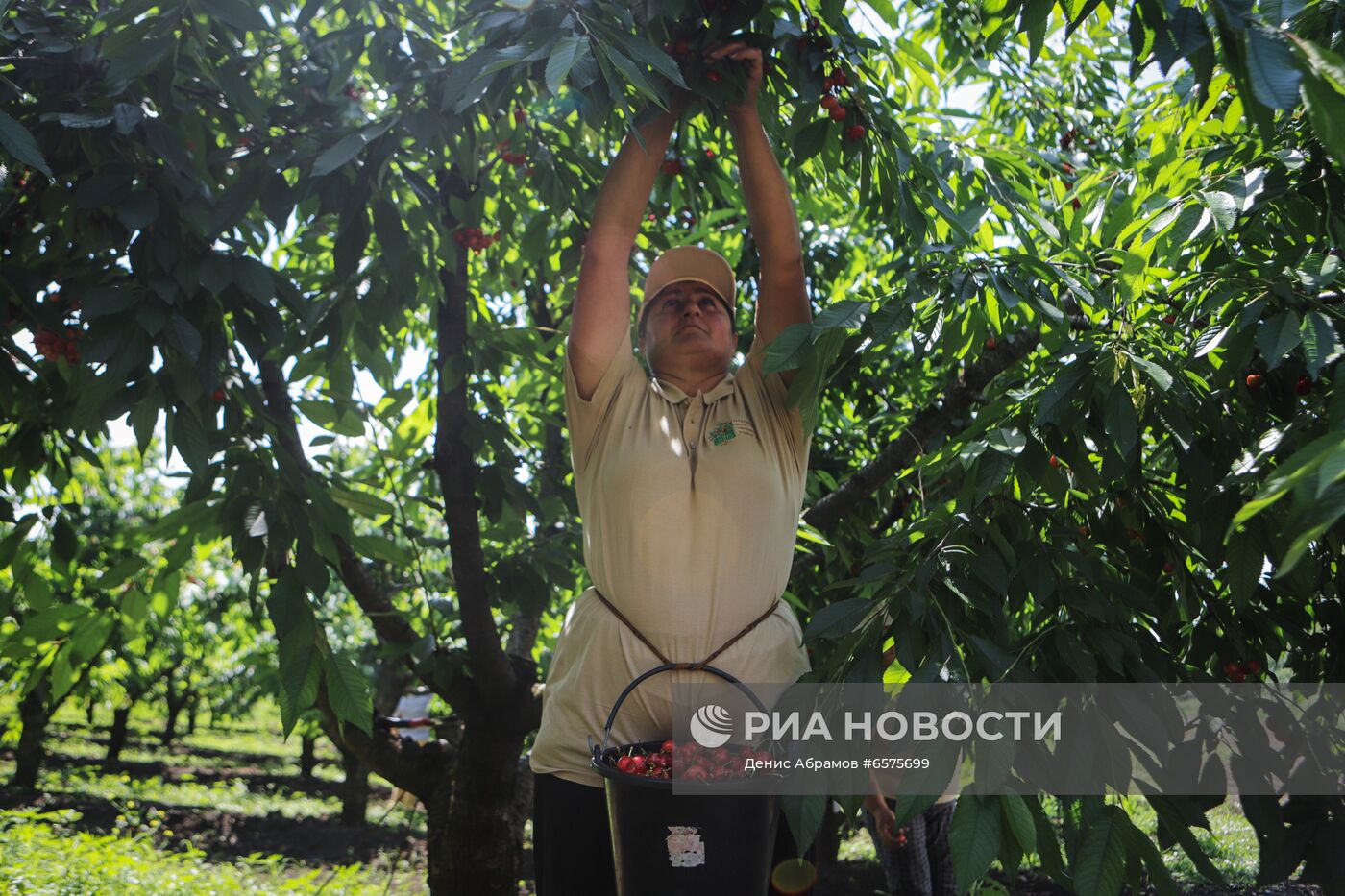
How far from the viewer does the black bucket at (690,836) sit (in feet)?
5.40

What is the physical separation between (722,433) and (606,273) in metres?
0.40

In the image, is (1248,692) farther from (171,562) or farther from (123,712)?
(123,712)

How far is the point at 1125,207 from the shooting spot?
6.88 ft

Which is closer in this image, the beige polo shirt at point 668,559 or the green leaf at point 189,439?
the beige polo shirt at point 668,559

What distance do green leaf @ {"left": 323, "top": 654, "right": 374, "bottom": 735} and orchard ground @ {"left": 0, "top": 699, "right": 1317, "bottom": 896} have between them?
104cm

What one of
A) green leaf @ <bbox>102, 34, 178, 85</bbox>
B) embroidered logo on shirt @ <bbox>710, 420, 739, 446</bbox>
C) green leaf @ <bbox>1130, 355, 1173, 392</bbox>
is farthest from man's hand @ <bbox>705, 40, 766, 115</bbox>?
green leaf @ <bbox>102, 34, 178, 85</bbox>

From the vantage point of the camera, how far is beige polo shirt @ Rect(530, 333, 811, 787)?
6.55ft

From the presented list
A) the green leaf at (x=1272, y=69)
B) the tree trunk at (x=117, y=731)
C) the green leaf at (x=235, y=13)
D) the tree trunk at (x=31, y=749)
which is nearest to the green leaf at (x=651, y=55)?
the green leaf at (x=1272, y=69)

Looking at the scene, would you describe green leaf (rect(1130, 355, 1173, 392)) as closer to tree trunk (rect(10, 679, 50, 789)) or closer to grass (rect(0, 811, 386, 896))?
grass (rect(0, 811, 386, 896))

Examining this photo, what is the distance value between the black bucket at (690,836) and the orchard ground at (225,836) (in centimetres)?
54

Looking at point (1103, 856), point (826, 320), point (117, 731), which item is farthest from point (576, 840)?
point (117, 731)

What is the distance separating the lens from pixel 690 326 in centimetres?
226

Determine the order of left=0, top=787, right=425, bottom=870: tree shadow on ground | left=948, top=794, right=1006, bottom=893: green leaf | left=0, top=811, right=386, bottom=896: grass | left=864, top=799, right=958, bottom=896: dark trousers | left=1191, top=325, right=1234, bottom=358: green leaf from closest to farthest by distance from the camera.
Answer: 1. left=948, top=794, right=1006, bottom=893: green leaf
2. left=1191, top=325, right=1234, bottom=358: green leaf
3. left=864, top=799, right=958, bottom=896: dark trousers
4. left=0, top=811, right=386, bottom=896: grass
5. left=0, top=787, right=425, bottom=870: tree shadow on ground

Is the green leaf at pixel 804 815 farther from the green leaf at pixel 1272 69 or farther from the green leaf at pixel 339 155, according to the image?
the green leaf at pixel 339 155
